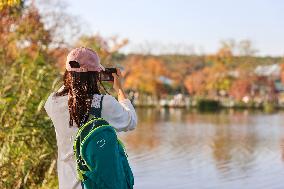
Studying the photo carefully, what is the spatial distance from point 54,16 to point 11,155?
630 inches

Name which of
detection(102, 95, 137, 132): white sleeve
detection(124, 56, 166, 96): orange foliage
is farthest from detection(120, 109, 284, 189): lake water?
detection(124, 56, 166, 96): orange foliage

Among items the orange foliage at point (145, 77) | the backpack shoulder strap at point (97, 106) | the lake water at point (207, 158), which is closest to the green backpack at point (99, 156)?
the backpack shoulder strap at point (97, 106)

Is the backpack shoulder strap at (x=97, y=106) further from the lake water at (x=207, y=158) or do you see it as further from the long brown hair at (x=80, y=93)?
the lake water at (x=207, y=158)

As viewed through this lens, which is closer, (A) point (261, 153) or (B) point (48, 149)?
(B) point (48, 149)

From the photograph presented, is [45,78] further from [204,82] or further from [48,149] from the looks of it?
[204,82]

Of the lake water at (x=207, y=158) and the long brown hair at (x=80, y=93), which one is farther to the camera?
the lake water at (x=207, y=158)

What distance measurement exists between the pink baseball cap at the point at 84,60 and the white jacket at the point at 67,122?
0.11m

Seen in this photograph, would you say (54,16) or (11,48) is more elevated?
(54,16)

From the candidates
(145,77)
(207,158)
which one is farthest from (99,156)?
(145,77)

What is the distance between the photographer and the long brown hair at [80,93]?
6.91 ft

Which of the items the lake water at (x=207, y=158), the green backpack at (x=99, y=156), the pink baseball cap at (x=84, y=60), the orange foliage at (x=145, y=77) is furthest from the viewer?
the orange foliage at (x=145, y=77)

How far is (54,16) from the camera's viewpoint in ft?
67.5

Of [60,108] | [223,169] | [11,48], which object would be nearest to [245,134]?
[223,169]

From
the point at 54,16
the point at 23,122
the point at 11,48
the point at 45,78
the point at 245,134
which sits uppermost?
the point at 54,16
